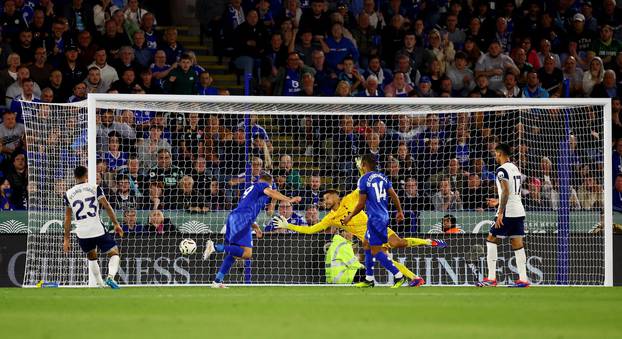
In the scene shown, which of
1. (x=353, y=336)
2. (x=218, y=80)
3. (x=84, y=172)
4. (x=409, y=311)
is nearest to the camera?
(x=353, y=336)

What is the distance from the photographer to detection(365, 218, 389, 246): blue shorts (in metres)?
15.8

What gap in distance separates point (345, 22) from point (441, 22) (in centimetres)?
223

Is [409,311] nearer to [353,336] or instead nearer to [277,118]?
[353,336]

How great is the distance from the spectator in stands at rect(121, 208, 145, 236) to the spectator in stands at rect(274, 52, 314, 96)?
14.0 feet

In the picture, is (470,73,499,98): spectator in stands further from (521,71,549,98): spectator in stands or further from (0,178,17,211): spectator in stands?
(0,178,17,211): spectator in stands

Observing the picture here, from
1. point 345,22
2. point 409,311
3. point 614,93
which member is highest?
point 345,22

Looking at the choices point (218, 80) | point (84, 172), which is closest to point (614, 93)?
point (218, 80)

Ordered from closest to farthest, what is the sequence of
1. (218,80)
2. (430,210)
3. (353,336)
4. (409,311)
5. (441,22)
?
(353,336)
(409,311)
(430,210)
(218,80)
(441,22)

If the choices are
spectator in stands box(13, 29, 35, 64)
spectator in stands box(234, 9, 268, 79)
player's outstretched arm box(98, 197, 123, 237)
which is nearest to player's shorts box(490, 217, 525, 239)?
player's outstretched arm box(98, 197, 123, 237)

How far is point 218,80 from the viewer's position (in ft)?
73.8

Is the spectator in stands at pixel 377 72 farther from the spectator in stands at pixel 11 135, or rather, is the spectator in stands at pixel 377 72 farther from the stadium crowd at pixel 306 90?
the spectator in stands at pixel 11 135

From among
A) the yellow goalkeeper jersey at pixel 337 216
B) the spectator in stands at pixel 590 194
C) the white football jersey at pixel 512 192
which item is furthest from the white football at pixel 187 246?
the spectator in stands at pixel 590 194

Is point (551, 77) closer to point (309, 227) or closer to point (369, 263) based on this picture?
point (309, 227)

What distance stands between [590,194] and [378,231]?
492cm
